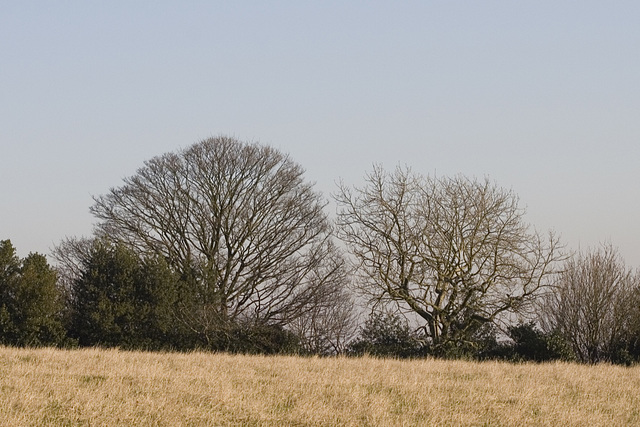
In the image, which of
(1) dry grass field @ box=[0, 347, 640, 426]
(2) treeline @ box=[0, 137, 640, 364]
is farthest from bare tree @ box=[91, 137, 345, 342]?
(1) dry grass field @ box=[0, 347, 640, 426]

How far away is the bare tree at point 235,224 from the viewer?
3694 centimetres

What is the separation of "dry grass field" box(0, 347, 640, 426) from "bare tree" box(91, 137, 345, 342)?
15.6m

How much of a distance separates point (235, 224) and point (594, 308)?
52.6 ft

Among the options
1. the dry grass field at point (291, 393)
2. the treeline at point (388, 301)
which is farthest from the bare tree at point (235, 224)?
the dry grass field at point (291, 393)

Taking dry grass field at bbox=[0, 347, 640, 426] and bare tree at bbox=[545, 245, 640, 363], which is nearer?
dry grass field at bbox=[0, 347, 640, 426]

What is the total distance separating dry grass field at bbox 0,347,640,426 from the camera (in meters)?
13.3

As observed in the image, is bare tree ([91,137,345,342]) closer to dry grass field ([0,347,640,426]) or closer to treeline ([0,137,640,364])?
treeline ([0,137,640,364])

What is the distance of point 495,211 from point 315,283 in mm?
11433

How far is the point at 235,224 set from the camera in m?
37.8

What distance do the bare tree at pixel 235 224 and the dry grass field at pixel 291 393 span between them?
1561cm

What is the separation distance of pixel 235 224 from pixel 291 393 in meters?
22.6

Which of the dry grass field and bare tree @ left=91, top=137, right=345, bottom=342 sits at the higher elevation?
bare tree @ left=91, top=137, right=345, bottom=342

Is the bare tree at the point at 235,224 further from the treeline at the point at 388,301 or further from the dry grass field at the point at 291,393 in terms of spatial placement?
the dry grass field at the point at 291,393

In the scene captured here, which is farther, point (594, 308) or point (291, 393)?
point (594, 308)
